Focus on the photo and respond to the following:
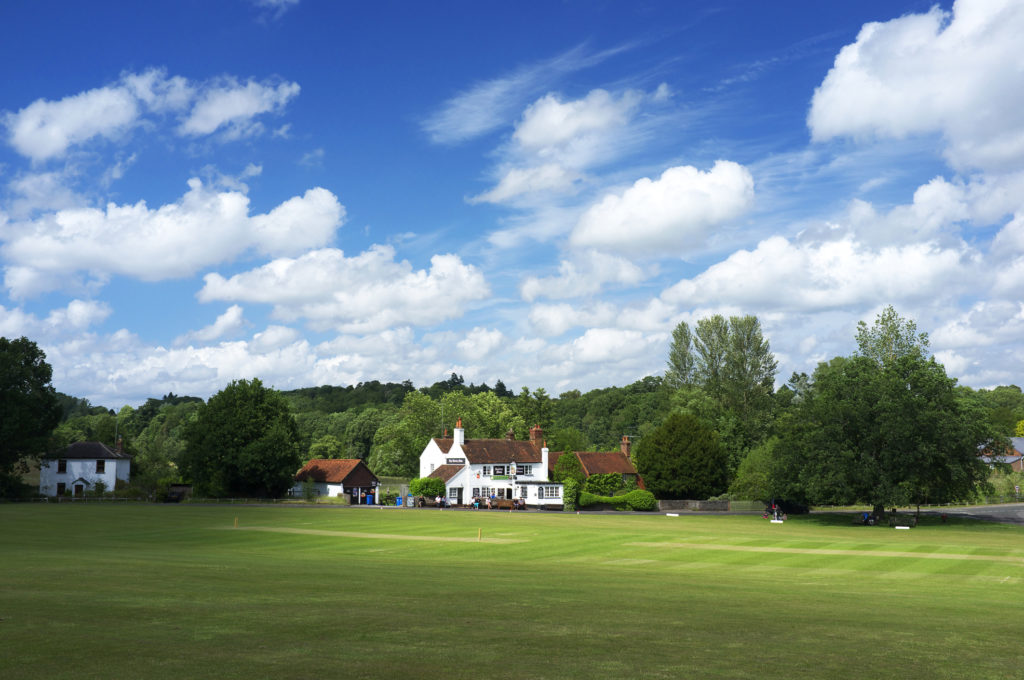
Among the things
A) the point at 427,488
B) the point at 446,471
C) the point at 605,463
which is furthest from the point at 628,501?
the point at 427,488

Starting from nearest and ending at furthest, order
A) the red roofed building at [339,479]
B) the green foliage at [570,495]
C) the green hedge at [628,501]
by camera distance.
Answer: the green hedge at [628,501], the green foliage at [570,495], the red roofed building at [339,479]

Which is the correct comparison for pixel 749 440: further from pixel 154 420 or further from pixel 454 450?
pixel 154 420

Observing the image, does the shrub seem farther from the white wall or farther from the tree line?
the white wall

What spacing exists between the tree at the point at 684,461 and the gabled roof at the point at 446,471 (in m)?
20.9

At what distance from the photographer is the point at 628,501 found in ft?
268

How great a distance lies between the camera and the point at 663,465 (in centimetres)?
8706

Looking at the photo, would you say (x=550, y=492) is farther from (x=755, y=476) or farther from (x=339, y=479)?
(x=339, y=479)

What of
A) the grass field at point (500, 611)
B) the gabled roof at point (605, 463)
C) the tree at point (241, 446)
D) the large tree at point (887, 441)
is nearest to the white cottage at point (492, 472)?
the gabled roof at point (605, 463)

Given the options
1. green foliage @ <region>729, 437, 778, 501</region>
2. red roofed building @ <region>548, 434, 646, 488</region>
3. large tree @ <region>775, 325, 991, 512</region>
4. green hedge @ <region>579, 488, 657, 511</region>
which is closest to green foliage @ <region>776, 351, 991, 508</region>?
large tree @ <region>775, 325, 991, 512</region>

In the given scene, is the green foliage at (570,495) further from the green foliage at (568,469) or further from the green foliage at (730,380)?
the green foliage at (730,380)

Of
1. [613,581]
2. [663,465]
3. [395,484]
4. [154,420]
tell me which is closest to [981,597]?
[613,581]

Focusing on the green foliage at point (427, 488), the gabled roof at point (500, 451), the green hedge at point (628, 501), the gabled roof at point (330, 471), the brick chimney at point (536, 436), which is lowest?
the green hedge at point (628, 501)

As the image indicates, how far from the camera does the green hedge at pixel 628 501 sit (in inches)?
3204

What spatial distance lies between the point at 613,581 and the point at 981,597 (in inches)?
386
